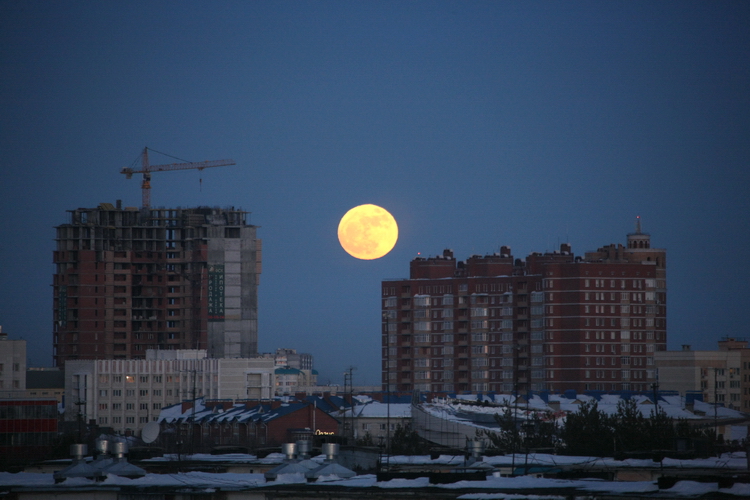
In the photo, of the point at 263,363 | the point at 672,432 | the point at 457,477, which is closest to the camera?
the point at 457,477

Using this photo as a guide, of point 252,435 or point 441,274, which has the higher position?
point 441,274

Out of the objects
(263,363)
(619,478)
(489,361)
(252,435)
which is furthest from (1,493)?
(489,361)

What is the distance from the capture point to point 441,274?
191250mm

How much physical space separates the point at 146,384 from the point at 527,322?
5714 centimetres

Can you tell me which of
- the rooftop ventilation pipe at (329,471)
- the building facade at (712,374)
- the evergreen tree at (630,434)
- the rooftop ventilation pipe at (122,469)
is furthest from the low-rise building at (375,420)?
the rooftop ventilation pipe at (329,471)

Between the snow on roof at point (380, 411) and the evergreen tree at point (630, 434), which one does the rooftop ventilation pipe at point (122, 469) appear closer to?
the evergreen tree at point (630, 434)

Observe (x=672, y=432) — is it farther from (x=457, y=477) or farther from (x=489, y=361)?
(x=489, y=361)

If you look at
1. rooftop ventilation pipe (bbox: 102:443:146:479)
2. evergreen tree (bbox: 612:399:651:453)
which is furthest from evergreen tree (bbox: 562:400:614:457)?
rooftop ventilation pipe (bbox: 102:443:146:479)

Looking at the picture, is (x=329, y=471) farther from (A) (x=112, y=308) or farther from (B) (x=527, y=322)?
(A) (x=112, y=308)

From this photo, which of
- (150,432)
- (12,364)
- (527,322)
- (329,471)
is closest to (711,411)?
(527,322)

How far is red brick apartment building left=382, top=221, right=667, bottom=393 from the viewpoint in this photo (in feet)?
550

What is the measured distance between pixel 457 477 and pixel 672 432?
41.6 m

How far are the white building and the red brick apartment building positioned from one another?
25982 millimetres

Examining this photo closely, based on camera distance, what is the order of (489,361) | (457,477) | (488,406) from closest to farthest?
(457,477) → (488,406) → (489,361)
